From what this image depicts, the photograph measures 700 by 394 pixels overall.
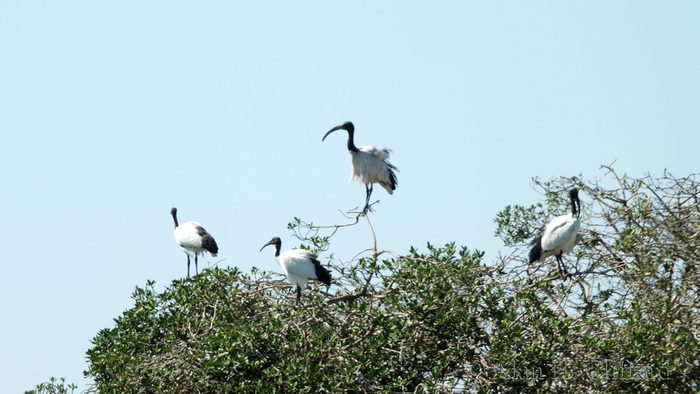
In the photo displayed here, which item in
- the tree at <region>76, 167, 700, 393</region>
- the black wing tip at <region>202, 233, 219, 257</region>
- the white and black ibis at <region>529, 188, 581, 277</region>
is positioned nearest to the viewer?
the tree at <region>76, 167, 700, 393</region>

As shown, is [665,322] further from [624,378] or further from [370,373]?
[370,373]

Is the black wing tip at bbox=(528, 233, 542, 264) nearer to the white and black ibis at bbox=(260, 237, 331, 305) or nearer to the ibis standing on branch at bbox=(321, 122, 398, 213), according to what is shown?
the white and black ibis at bbox=(260, 237, 331, 305)

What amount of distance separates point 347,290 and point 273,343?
4.97ft

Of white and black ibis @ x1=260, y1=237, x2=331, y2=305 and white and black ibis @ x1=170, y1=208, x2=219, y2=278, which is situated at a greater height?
white and black ibis @ x1=170, y1=208, x2=219, y2=278

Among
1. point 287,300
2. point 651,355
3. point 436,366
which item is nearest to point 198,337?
point 287,300

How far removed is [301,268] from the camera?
9.98m

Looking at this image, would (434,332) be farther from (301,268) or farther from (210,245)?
(210,245)

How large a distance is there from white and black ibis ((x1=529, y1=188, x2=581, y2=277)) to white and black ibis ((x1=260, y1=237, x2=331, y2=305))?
2491 millimetres

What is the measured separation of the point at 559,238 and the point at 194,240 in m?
5.41

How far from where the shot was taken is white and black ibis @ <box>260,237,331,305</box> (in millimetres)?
9844

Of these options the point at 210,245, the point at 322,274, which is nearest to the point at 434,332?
the point at 322,274

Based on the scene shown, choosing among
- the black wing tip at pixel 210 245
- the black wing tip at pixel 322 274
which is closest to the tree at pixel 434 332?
the black wing tip at pixel 322 274

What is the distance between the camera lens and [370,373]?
298 inches

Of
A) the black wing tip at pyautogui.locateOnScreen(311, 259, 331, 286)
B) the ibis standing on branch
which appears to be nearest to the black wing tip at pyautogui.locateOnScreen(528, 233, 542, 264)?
the black wing tip at pyautogui.locateOnScreen(311, 259, 331, 286)
